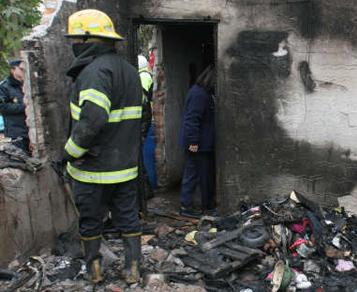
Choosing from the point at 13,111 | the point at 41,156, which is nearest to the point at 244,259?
the point at 41,156

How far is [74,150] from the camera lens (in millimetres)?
3768

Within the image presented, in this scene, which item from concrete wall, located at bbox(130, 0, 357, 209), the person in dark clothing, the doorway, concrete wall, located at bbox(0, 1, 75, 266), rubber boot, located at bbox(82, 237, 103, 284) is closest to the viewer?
rubber boot, located at bbox(82, 237, 103, 284)

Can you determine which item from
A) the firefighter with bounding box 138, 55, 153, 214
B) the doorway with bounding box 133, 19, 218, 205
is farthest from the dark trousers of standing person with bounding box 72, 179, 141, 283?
the doorway with bounding box 133, 19, 218, 205

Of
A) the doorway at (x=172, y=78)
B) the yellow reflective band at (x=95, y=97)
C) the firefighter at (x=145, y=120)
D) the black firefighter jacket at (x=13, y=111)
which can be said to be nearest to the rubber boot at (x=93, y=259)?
the yellow reflective band at (x=95, y=97)

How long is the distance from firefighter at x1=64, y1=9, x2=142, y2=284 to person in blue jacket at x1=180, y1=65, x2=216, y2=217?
5.49 ft

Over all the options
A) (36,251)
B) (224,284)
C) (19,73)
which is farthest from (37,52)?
(224,284)

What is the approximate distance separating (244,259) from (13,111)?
10.2ft

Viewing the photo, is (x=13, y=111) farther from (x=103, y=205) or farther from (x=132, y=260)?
(x=132, y=260)

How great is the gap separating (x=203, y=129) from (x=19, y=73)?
88.5 inches

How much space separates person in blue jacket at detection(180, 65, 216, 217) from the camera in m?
5.66

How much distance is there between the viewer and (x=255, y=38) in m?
4.97

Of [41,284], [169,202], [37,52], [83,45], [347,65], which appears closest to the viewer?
[83,45]

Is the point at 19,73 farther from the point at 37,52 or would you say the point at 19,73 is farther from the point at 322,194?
the point at 322,194

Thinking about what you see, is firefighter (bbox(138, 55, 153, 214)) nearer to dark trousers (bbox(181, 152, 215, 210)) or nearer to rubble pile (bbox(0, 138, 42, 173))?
dark trousers (bbox(181, 152, 215, 210))
